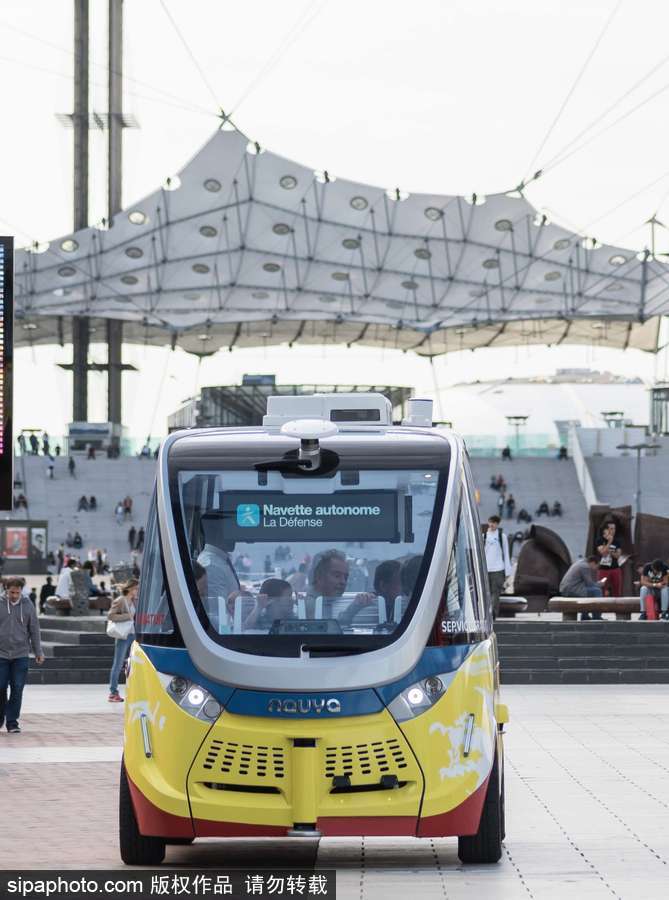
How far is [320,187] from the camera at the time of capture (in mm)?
70875

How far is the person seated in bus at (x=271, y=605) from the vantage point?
816 centimetres

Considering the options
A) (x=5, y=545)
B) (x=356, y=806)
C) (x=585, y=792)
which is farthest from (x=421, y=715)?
(x=5, y=545)

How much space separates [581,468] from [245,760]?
58868mm

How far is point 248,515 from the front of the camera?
8477 mm

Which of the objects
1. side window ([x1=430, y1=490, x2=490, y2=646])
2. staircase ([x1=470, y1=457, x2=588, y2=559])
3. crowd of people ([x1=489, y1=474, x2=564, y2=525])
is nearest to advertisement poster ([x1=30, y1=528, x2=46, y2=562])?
staircase ([x1=470, y1=457, x2=588, y2=559])

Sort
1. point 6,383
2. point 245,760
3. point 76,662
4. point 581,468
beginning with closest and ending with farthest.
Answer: point 245,760, point 6,383, point 76,662, point 581,468

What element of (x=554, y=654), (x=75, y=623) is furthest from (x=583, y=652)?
(x=75, y=623)

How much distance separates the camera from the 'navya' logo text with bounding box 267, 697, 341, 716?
784 centimetres

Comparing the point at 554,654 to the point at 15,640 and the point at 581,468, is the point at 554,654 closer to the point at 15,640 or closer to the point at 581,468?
the point at 15,640

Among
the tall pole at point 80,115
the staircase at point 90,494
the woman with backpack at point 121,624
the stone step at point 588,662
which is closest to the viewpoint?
the woman with backpack at point 121,624

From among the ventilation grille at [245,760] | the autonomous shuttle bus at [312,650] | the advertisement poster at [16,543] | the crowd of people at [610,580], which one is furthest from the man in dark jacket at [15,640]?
the advertisement poster at [16,543]

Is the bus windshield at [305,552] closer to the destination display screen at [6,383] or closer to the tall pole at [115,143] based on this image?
the destination display screen at [6,383]

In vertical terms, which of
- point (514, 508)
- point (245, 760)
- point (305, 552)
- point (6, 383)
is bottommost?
point (514, 508)

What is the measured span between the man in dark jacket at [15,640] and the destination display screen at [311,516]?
7.33 m
